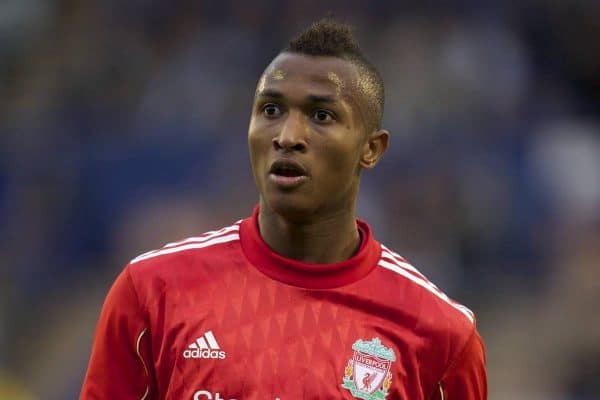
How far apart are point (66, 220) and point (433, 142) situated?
9.15 feet

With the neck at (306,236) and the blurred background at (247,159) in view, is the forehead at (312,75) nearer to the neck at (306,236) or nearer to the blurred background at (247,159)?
the neck at (306,236)

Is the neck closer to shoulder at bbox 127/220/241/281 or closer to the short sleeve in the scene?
shoulder at bbox 127/220/241/281

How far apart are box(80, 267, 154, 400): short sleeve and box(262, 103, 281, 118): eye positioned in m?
0.69

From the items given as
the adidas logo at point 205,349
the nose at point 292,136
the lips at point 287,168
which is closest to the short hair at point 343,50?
the nose at point 292,136

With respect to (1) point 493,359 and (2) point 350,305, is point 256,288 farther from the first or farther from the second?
(1) point 493,359

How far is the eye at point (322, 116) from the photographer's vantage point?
11.4 ft

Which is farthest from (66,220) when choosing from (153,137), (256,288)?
(256,288)

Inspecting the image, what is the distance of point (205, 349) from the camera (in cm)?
333

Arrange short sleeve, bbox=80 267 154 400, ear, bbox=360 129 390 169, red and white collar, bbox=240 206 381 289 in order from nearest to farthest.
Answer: short sleeve, bbox=80 267 154 400
red and white collar, bbox=240 206 381 289
ear, bbox=360 129 390 169

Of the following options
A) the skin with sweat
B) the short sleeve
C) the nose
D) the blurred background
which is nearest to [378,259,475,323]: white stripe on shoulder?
the skin with sweat

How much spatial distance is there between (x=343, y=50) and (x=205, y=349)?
3.59 feet

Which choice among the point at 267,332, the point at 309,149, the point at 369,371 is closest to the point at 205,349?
the point at 267,332

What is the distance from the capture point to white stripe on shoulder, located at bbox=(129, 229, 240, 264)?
3.57 meters

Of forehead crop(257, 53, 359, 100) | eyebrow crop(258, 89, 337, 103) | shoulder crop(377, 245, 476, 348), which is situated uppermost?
forehead crop(257, 53, 359, 100)
